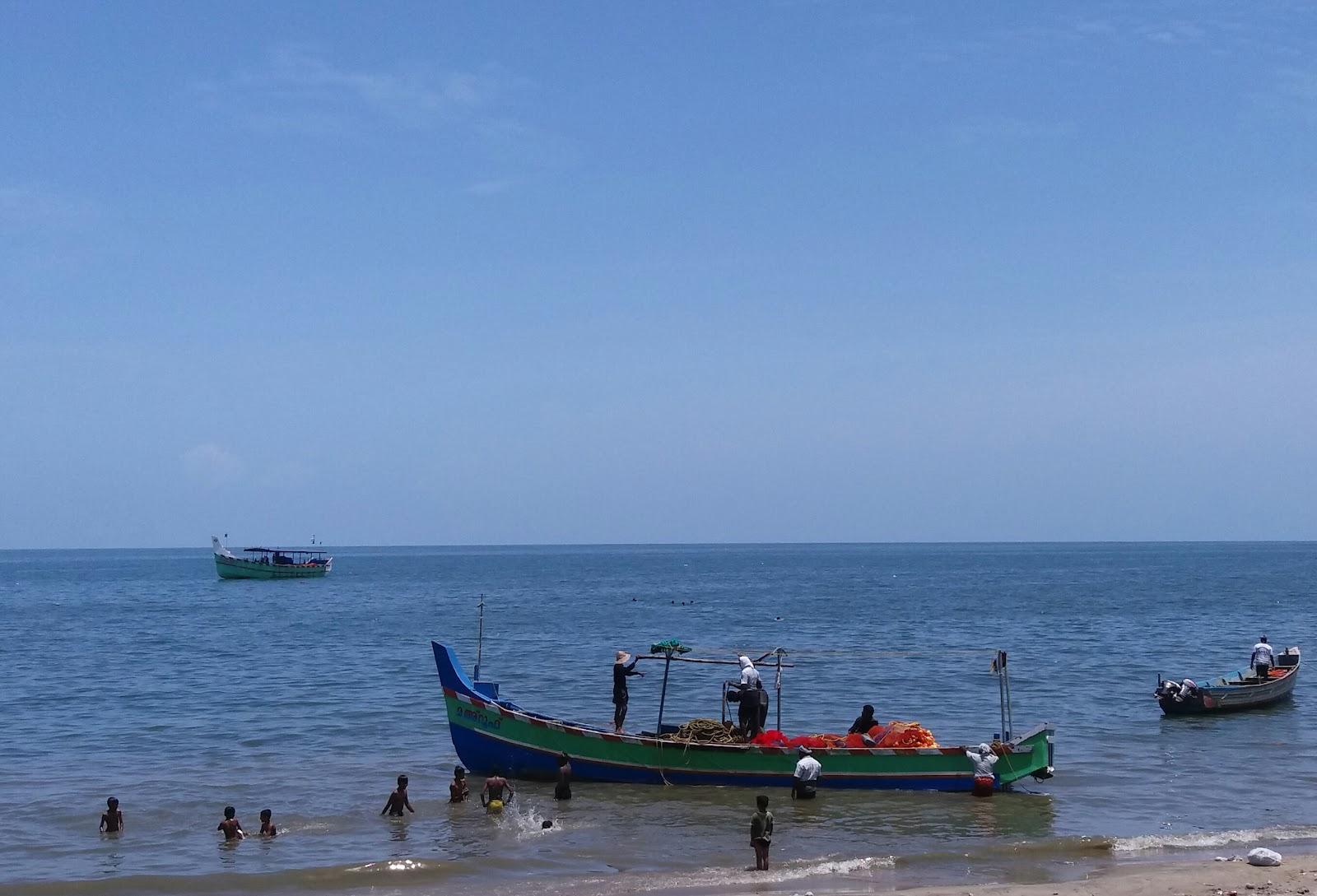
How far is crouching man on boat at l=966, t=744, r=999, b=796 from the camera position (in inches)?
884

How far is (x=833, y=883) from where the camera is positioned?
17688mm

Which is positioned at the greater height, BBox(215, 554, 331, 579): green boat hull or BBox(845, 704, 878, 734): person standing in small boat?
BBox(845, 704, 878, 734): person standing in small boat

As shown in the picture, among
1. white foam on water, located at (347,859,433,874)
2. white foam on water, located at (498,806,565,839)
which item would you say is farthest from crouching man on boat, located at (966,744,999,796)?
white foam on water, located at (347,859,433,874)

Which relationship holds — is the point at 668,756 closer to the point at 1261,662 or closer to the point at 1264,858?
the point at 1264,858

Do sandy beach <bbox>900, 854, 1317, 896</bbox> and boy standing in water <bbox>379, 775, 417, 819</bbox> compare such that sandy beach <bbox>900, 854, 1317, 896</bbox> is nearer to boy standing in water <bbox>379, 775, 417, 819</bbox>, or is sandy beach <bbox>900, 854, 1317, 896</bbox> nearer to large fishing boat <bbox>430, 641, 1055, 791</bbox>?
large fishing boat <bbox>430, 641, 1055, 791</bbox>

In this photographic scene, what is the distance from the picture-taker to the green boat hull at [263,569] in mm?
115625

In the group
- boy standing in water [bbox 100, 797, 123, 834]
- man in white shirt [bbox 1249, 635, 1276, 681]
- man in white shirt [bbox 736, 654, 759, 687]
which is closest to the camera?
boy standing in water [bbox 100, 797, 123, 834]

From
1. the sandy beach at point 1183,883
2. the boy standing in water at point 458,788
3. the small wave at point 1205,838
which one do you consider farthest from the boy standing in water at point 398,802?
the small wave at point 1205,838

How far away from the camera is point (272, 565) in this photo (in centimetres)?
11594

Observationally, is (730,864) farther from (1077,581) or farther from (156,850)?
(1077,581)

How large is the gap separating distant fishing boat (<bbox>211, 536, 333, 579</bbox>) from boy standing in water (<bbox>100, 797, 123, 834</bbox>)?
94.4m

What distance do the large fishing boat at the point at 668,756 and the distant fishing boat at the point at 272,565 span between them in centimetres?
9326

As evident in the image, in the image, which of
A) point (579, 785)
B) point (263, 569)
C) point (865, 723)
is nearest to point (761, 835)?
point (865, 723)

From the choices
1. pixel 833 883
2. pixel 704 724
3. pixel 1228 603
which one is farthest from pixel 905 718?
pixel 1228 603
